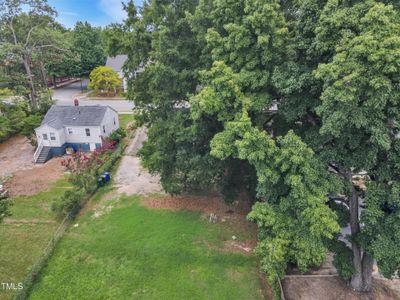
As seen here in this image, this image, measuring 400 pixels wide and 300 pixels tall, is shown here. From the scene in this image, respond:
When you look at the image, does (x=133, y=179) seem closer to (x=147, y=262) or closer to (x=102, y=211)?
(x=102, y=211)

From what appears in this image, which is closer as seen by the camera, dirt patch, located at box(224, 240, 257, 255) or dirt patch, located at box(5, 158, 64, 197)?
dirt patch, located at box(224, 240, 257, 255)

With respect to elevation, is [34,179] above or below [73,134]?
below

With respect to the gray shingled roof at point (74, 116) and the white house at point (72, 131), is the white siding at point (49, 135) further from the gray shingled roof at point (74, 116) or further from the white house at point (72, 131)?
Answer: the gray shingled roof at point (74, 116)

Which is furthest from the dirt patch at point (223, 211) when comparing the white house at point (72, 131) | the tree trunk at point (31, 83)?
the tree trunk at point (31, 83)

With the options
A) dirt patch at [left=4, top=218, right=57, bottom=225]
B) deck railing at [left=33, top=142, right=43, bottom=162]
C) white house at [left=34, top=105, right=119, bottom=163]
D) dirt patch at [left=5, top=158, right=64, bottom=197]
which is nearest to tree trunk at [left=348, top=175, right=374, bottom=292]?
dirt patch at [left=4, top=218, right=57, bottom=225]

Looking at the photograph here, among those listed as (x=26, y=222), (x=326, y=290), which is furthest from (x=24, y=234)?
(x=326, y=290)

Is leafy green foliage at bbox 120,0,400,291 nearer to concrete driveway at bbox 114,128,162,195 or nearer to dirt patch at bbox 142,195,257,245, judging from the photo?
dirt patch at bbox 142,195,257,245
